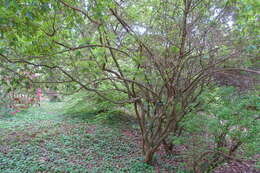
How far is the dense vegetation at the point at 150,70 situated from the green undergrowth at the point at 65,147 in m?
0.03

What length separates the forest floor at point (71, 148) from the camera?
3.56 metres

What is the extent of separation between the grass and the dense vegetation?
1.2 inches

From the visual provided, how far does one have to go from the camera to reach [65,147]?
429 cm

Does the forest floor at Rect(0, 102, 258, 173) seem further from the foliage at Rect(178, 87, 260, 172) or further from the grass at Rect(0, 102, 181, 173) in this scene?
the foliage at Rect(178, 87, 260, 172)

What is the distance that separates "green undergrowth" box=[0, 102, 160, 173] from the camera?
11.6 ft

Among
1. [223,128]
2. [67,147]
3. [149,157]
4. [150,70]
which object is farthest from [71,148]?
[223,128]

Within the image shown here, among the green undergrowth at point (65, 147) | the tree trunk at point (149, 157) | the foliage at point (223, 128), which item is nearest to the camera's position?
the foliage at point (223, 128)

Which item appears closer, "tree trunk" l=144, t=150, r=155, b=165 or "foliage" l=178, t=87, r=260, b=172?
"foliage" l=178, t=87, r=260, b=172

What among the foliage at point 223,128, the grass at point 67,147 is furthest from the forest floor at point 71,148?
the foliage at point 223,128

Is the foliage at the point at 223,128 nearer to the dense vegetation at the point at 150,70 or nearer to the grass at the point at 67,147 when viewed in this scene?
the dense vegetation at the point at 150,70

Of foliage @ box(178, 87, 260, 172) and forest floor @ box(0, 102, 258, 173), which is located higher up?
foliage @ box(178, 87, 260, 172)

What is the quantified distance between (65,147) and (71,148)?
15 centimetres

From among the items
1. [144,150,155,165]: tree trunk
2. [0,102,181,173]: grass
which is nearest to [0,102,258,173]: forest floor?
[0,102,181,173]: grass

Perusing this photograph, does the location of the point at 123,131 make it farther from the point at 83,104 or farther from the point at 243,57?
the point at 243,57
